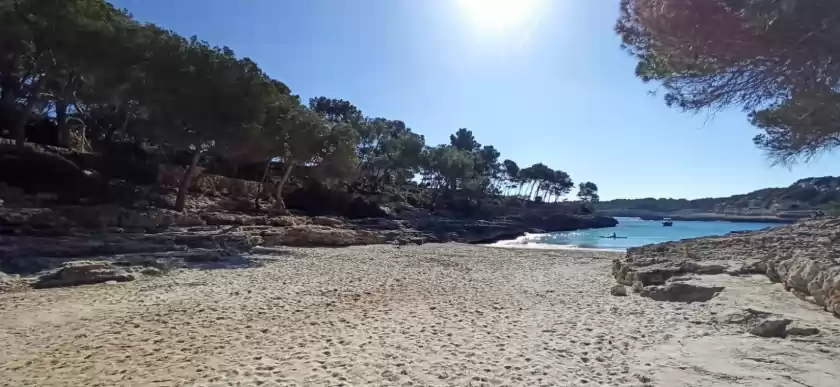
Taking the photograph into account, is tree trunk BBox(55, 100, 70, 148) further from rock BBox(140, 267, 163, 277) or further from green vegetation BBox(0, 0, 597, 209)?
rock BBox(140, 267, 163, 277)

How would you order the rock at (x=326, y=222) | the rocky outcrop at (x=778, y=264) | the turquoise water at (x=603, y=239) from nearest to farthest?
the rocky outcrop at (x=778, y=264), the rock at (x=326, y=222), the turquoise water at (x=603, y=239)

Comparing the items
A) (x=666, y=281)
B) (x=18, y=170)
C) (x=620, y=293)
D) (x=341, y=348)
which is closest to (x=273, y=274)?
(x=341, y=348)

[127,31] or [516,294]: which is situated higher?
[127,31]

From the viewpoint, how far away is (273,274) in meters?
12.9

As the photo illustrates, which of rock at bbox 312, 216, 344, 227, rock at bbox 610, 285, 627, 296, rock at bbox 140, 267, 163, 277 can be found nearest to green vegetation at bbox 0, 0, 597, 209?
rock at bbox 312, 216, 344, 227

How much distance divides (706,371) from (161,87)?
23.5 m

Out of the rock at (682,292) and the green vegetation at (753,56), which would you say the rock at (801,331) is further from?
the green vegetation at (753,56)

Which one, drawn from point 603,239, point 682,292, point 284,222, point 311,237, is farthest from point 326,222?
point 603,239

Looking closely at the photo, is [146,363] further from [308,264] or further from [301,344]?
[308,264]

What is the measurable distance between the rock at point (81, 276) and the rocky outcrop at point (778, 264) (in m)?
12.8

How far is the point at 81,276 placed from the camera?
1056 centimetres

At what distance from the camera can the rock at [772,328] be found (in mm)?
5977

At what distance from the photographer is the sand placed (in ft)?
16.0

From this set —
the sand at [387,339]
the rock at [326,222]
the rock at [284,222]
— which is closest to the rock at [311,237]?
the rock at [284,222]
